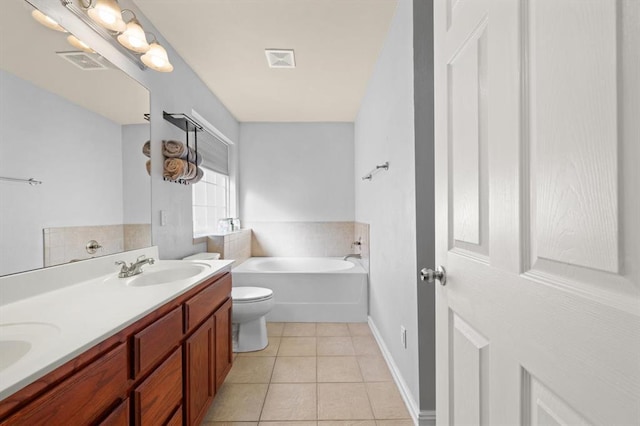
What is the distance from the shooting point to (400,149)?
1901 mm

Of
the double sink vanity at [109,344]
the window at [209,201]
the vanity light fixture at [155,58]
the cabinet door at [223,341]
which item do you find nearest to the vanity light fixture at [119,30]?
the vanity light fixture at [155,58]

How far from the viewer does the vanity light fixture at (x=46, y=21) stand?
1209mm

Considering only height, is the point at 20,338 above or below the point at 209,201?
below

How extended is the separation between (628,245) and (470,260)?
1.31 ft

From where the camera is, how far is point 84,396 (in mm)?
763

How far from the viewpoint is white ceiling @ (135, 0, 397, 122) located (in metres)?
1.91

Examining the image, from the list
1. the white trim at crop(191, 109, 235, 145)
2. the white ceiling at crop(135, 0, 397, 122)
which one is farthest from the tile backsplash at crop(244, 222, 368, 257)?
the white ceiling at crop(135, 0, 397, 122)

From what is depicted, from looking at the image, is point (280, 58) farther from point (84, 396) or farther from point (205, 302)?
point (84, 396)

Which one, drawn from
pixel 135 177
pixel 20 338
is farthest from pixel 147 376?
pixel 135 177

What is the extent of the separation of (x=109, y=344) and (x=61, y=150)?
0.91 m

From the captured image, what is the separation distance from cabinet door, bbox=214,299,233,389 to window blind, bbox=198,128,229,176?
146 cm

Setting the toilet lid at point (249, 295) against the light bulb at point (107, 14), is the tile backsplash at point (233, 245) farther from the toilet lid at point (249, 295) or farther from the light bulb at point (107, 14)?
the light bulb at point (107, 14)

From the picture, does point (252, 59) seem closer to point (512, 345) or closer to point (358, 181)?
point (358, 181)

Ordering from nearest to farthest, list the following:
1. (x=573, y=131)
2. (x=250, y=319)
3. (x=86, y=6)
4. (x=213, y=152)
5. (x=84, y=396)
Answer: (x=573, y=131), (x=84, y=396), (x=86, y=6), (x=250, y=319), (x=213, y=152)
